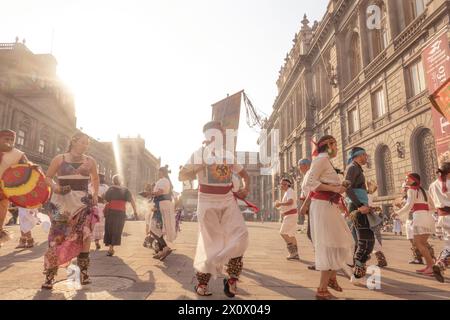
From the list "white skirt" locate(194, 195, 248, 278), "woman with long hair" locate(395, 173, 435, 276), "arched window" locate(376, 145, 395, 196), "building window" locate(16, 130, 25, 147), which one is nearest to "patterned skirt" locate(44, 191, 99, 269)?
"white skirt" locate(194, 195, 248, 278)

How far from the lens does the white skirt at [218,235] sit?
3.35 m

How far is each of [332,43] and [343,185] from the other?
25.1m

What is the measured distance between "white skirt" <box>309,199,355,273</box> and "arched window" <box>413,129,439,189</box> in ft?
43.3

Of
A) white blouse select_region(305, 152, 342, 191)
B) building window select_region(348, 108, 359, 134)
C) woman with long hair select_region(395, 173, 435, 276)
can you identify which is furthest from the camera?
building window select_region(348, 108, 359, 134)

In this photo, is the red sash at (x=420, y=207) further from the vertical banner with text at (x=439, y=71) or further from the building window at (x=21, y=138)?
the building window at (x=21, y=138)

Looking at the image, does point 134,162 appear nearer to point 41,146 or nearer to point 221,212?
point 41,146

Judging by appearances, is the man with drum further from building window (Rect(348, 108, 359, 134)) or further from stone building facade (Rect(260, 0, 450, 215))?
building window (Rect(348, 108, 359, 134))

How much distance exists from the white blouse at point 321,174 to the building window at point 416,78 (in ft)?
45.8

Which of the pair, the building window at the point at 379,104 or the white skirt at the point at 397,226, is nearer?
the white skirt at the point at 397,226

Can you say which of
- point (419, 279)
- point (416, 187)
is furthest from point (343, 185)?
point (416, 187)

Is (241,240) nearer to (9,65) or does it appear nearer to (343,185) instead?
(343,185)

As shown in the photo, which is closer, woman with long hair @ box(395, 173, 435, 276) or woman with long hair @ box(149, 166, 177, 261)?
woman with long hair @ box(395, 173, 435, 276)

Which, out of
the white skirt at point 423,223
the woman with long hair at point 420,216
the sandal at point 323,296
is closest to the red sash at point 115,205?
the sandal at point 323,296

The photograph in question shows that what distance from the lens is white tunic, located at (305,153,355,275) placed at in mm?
3346
